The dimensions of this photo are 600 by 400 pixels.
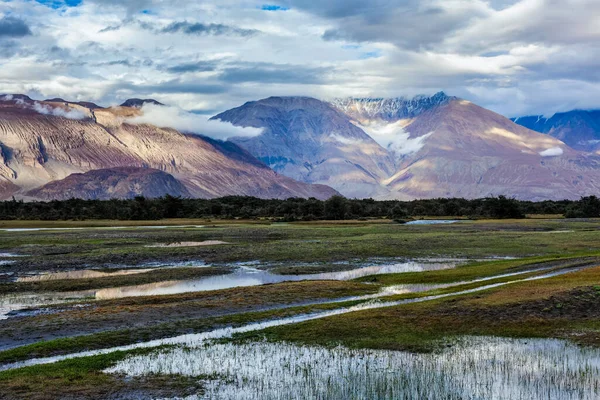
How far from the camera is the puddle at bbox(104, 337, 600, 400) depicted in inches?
796

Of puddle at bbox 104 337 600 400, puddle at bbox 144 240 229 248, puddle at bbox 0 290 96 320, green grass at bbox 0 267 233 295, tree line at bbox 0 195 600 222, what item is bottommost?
puddle at bbox 104 337 600 400

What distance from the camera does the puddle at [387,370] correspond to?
20219 mm

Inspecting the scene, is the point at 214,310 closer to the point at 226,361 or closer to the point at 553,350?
the point at 226,361

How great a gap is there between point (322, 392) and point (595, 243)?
57216mm

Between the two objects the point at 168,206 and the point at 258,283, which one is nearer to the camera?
the point at 258,283

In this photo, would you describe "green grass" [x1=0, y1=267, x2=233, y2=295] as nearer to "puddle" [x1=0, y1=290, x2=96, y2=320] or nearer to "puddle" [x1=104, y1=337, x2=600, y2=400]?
"puddle" [x1=0, y1=290, x2=96, y2=320]

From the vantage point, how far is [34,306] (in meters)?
35.6

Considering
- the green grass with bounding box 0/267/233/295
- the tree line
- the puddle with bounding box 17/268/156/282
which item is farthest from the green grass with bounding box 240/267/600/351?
the tree line

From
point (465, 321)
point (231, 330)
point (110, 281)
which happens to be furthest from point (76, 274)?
point (465, 321)

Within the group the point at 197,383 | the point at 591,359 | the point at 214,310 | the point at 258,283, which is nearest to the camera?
the point at 197,383

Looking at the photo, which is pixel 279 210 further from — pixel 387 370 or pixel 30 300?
pixel 387 370

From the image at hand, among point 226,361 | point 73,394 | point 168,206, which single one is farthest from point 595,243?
point 168,206

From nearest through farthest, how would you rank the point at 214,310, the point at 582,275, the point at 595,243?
the point at 214,310
the point at 582,275
the point at 595,243

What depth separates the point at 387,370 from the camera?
2238 cm
